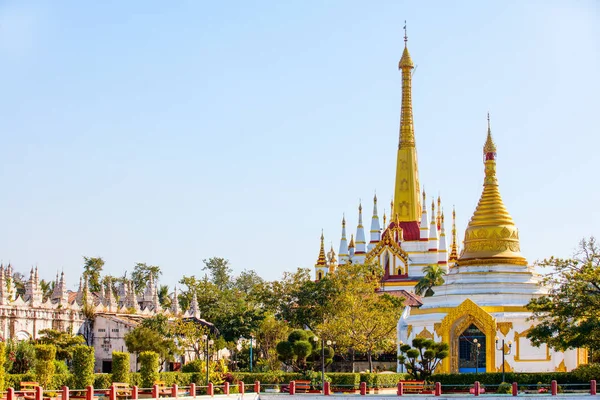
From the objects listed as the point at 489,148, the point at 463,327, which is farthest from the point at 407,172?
the point at 463,327

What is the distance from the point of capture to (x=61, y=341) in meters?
49.2

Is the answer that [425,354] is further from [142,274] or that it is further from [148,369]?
[142,274]

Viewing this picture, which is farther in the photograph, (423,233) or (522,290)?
(423,233)

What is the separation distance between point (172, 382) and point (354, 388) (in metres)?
8.48

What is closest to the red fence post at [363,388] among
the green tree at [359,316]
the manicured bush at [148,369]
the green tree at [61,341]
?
the manicured bush at [148,369]

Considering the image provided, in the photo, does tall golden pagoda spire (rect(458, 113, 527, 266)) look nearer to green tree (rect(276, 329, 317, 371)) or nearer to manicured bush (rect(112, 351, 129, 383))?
green tree (rect(276, 329, 317, 371))

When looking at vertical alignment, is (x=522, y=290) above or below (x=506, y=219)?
below

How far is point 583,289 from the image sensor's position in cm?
4312

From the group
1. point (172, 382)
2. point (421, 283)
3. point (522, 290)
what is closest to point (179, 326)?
point (172, 382)

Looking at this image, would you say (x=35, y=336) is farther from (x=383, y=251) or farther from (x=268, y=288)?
(x=383, y=251)

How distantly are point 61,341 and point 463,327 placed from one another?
2053cm

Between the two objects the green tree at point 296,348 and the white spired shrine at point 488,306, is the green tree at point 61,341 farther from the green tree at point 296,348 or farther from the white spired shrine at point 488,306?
the white spired shrine at point 488,306

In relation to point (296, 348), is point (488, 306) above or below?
above

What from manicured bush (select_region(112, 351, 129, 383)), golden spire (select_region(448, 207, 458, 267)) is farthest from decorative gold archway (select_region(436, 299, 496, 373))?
golden spire (select_region(448, 207, 458, 267))
